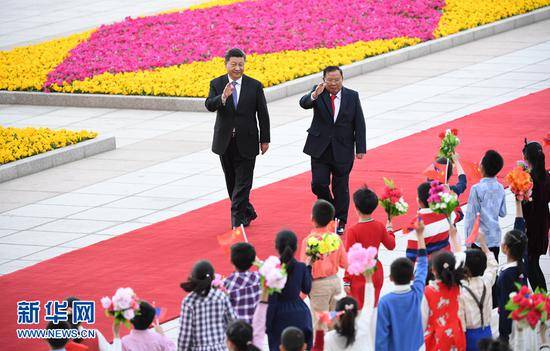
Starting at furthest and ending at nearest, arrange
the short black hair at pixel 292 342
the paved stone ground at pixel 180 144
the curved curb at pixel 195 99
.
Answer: the curved curb at pixel 195 99 → the paved stone ground at pixel 180 144 → the short black hair at pixel 292 342

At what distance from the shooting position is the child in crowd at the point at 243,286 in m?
9.21

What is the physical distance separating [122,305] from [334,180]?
17.8 ft

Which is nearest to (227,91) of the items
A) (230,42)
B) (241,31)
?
(230,42)

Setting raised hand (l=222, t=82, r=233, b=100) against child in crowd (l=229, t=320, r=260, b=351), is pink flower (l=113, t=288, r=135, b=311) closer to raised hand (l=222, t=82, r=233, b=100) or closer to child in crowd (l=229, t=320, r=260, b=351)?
child in crowd (l=229, t=320, r=260, b=351)

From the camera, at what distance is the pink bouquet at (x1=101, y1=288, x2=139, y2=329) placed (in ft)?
28.4

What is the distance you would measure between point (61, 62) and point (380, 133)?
7.68 m

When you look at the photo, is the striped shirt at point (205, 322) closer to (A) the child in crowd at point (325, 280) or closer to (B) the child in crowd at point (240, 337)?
(B) the child in crowd at point (240, 337)

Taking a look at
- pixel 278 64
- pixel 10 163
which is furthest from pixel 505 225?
pixel 278 64

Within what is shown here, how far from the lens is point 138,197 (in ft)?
51.9

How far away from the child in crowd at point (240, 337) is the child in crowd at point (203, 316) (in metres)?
0.77

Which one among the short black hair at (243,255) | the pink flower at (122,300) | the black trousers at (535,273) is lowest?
the pink flower at (122,300)

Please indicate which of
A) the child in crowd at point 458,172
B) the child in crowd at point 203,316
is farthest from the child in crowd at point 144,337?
the child in crowd at point 458,172

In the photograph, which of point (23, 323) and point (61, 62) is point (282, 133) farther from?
point (23, 323)

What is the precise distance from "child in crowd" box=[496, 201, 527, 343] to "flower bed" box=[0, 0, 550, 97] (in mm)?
11337
